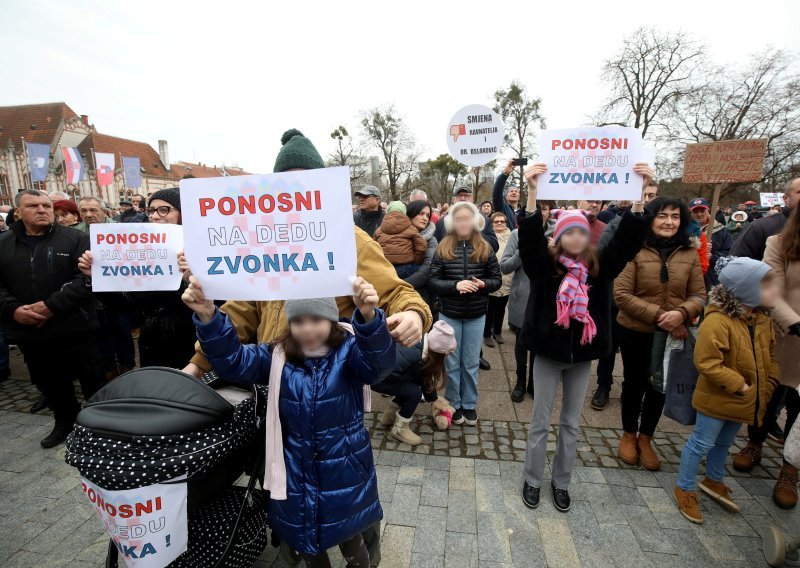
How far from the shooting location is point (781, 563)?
2.27m

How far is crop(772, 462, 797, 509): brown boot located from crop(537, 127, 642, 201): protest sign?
2.43m

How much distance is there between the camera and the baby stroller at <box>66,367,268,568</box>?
59.5 inches

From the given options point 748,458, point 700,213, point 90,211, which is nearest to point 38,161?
point 90,211

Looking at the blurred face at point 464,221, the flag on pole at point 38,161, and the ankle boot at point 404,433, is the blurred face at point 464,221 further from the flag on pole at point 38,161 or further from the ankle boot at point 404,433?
the flag on pole at point 38,161

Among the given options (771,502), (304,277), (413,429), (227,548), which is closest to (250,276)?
(304,277)

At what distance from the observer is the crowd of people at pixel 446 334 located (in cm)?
182

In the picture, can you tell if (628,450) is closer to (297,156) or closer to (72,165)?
(297,156)

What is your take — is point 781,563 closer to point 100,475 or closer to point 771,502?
point 771,502

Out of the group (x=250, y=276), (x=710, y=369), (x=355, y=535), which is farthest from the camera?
(x=710, y=369)

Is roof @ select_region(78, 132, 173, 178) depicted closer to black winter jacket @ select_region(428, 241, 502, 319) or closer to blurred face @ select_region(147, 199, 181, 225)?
blurred face @ select_region(147, 199, 181, 225)

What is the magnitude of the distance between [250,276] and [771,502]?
397cm

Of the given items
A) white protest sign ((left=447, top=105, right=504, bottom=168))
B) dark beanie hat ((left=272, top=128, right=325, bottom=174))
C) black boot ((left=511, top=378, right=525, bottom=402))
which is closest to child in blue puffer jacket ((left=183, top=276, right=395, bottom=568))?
dark beanie hat ((left=272, top=128, right=325, bottom=174))

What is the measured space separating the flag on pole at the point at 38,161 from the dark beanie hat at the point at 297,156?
21.6m

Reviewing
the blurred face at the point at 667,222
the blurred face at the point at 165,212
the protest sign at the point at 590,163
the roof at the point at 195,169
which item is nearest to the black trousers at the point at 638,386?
the blurred face at the point at 667,222
